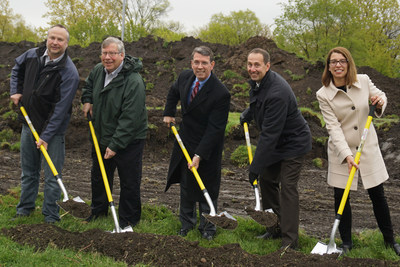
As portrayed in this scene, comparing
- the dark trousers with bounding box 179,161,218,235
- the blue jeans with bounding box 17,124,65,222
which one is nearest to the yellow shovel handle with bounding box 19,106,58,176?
the blue jeans with bounding box 17,124,65,222

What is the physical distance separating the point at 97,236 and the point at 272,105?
2170 millimetres

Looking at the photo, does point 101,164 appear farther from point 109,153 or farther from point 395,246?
point 395,246

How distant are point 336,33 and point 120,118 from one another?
80.7 ft

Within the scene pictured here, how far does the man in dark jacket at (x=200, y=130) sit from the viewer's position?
485 cm

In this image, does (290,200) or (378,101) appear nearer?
(378,101)

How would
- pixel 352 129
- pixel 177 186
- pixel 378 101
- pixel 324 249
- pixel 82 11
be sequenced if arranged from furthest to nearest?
1. pixel 82 11
2. pixel 177 186
3. pixel 352 129
4. pixel 378 101
5. pixel 324 249

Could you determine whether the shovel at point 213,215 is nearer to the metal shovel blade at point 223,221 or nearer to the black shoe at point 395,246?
the metal shovel blade at point 223,221

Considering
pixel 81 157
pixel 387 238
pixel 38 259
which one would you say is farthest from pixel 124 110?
pixel 81 157

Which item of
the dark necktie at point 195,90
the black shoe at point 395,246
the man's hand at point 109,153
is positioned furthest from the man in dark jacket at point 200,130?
the black shoe at point 395,246

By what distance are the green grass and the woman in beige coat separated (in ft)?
1.03

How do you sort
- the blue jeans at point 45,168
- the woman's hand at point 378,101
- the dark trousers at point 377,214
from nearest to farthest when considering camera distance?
the woman's hand at point 378,101 → the dark trousers at point 377,214 → the blue jeans at point 45,168

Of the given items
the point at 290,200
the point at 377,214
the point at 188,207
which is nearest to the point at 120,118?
the point at 188,207

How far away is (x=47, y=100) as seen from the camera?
199 inches

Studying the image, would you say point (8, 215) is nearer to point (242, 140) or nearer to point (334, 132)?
point (334, 132)
